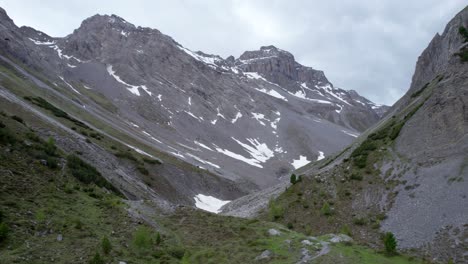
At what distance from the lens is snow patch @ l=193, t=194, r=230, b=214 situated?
206 ft

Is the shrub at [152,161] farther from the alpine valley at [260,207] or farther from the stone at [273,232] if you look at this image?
the stone at [273,232]

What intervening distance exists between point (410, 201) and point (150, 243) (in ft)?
66.3

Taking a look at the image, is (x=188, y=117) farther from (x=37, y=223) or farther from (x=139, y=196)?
(x=37, y=223)

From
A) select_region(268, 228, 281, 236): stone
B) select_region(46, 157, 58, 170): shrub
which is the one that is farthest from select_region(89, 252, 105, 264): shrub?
select_region(46, 157, 58, 170): shrub

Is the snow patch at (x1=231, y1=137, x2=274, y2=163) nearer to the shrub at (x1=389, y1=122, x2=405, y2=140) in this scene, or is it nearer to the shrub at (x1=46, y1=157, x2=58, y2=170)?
the shrub at (x1=389, y1=122, x2=405, y2=140)

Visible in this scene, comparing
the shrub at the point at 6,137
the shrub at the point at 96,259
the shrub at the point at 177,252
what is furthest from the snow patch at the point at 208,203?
the shrub at the point at 96,259

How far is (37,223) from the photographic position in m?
16.6

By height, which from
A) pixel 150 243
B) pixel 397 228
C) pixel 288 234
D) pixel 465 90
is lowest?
pixel 150 243

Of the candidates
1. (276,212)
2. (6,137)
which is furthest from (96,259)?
(276,212)

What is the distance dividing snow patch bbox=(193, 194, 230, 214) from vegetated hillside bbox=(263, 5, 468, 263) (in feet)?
93.4

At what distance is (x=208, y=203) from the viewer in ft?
216

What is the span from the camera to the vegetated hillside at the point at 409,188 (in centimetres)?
2442

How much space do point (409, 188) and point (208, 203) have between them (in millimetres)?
41473

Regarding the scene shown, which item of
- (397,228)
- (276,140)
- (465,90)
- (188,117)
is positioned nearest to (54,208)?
(397,228)
